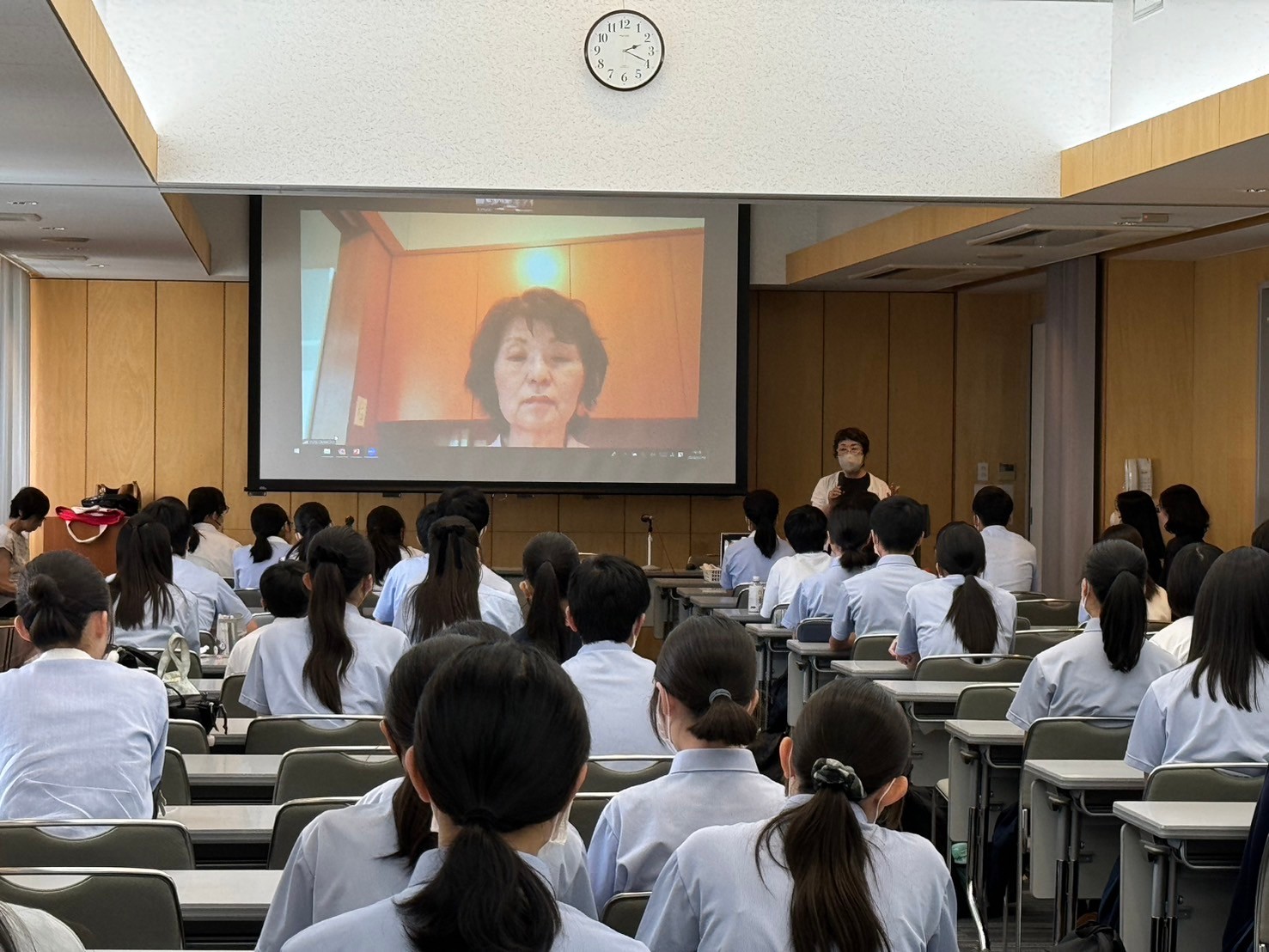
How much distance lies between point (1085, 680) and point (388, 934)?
124 inches

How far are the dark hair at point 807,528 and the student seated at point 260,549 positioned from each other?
2.70 m

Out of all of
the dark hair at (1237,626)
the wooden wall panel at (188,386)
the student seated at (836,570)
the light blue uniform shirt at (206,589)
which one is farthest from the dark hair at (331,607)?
the wooden wall panel at (188,386)

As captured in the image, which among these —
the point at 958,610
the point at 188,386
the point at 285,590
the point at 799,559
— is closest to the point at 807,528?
the point at 799,559

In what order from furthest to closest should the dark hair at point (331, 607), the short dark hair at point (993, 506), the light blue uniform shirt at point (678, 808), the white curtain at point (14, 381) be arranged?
the white curtain at point (14, 381) < the short dark hair at point (993, 506) < the dark hair at point (331, 607) < the light blue uniform shirt at point (678, 808)

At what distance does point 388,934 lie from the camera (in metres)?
1.31

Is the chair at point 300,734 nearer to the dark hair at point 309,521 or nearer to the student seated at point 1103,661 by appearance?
the student seated at point 1103,661

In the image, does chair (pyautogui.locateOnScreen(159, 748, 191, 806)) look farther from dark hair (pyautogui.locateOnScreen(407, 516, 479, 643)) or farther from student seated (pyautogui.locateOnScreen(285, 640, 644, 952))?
student seated (pyautogui.locateOnScreen(285, 640, 644, 952))

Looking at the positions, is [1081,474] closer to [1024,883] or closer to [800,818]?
[1024,883]

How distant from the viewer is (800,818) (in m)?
1.84

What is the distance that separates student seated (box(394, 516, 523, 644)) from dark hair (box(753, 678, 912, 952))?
301 centimetres

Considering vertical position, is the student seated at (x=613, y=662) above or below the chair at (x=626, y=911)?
above

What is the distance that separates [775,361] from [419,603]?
721 cm

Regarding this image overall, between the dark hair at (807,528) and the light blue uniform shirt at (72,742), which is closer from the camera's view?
the light blue uniform shirt at (72,742)

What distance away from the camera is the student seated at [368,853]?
1855 millimetres
